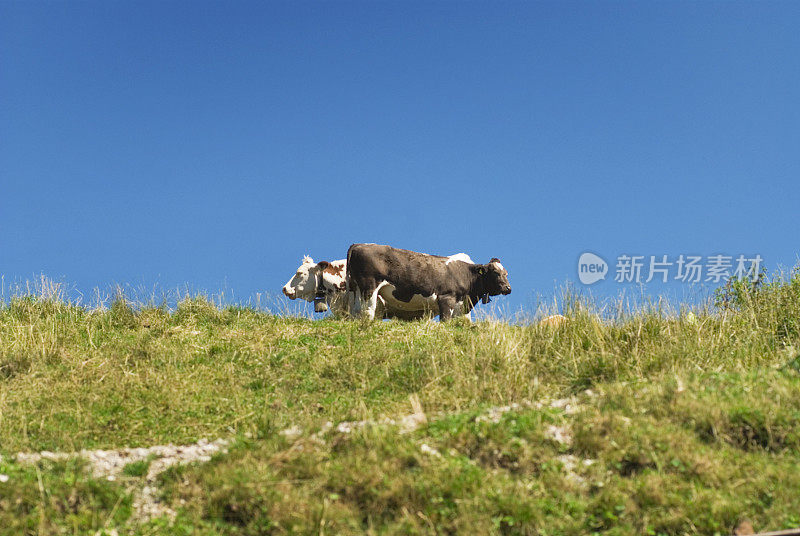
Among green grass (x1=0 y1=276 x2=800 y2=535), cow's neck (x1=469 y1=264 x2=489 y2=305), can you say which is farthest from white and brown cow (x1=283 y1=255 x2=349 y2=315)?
green grass (x1=0 y1=276 x2=800 y2=535)

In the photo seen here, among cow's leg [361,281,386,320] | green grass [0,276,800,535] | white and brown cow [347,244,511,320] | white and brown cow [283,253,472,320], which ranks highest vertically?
white and brown cow [283,253,472,320]

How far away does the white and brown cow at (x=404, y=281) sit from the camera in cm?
1914

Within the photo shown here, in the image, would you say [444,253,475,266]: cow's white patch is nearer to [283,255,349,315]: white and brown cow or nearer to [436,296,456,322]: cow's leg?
[436,296,456,322]: cow's leg

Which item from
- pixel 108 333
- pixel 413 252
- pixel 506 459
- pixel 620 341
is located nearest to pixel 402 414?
pixel 506 459

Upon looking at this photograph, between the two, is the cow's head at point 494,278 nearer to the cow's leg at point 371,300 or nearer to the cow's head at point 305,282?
the cow's leg at point 371,300

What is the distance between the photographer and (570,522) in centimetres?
722

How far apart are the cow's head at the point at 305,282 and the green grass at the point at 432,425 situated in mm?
6359

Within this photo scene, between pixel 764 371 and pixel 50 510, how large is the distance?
8949 mm

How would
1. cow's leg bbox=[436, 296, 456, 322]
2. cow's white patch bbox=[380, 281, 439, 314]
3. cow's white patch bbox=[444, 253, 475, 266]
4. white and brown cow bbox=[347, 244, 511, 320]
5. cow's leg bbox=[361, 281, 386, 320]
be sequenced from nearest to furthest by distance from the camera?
cow's leg bbox=[361, 281, 386, 320], white and brown cow bbox=[347, 244, 511, 320], cow's white patch bbox=[380, 281, 439, 314], cow's leg bbox=[436, 296, 456, 322], cow's white patch bbox=[444, 253, 475, 266]

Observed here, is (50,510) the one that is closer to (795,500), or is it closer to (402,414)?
(402,414)

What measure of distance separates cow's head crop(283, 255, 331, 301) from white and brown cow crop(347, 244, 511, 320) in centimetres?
203

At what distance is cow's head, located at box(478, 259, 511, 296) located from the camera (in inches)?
833

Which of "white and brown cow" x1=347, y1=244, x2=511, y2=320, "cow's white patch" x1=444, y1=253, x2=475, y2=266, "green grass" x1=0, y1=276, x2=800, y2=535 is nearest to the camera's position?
"green grass" x1=0, y1=276, x2=800, y2=535

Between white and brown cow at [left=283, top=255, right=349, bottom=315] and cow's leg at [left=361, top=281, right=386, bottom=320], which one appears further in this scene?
white and brown cow at [left=283, top=255, right=349, bottom=315]
